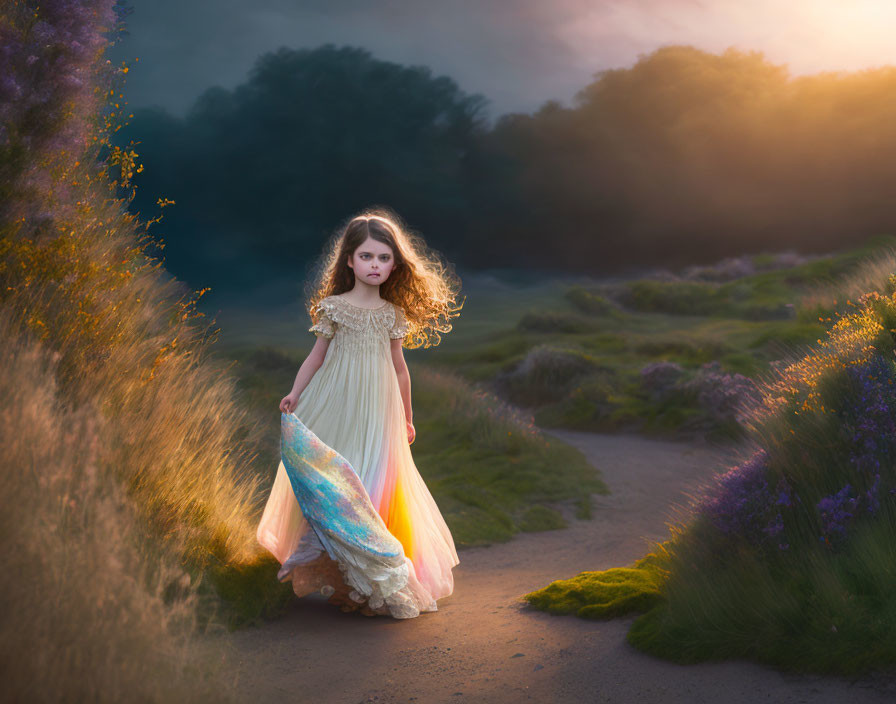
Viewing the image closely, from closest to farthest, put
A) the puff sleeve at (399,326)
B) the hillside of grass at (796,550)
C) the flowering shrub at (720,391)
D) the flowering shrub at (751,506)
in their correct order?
the hillside of grass at (796,550) < the flowering shrub at (751,506) < the puff sleeve at (399,326) < the flowering shrub at (720,391)

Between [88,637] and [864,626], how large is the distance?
3423 mm

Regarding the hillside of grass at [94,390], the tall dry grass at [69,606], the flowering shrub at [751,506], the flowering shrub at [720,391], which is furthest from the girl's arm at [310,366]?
the flowering shrub at [720,391]

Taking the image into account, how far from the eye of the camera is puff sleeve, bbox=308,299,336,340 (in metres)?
5.45

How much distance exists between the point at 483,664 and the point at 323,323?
2.65 meters

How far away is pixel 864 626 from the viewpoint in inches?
139

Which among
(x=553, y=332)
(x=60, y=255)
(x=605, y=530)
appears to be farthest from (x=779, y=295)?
(x=60, y=255)

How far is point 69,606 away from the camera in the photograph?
95.8 inches

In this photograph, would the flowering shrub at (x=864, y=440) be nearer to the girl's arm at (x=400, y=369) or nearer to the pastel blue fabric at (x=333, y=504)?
the pastel blue fabric at (x=333, y=504)

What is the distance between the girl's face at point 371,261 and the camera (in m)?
5.45

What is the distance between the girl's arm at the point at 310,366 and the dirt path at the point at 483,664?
1549 millimetres

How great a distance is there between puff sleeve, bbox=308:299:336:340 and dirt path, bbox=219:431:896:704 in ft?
6.60

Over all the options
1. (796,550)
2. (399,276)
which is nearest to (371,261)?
(399,276)

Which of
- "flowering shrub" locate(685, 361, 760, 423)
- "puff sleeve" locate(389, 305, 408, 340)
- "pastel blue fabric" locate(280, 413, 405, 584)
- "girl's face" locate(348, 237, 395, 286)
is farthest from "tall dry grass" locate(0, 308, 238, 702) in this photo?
"flowering shrub" locate(685, 361, 760, 423)

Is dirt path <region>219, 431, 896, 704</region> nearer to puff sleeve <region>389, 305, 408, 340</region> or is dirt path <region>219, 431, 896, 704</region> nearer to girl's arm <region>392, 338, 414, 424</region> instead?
girl's arm <region>392, 338, 414, 424</region>
